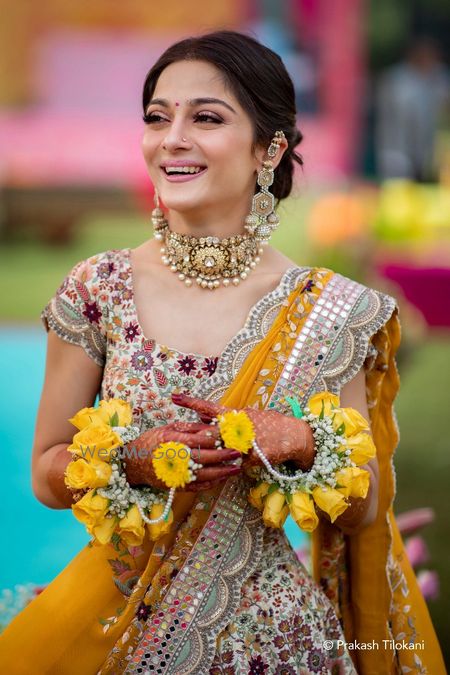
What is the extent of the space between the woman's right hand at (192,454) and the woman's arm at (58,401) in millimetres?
328

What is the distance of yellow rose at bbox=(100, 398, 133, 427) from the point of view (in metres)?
2.27

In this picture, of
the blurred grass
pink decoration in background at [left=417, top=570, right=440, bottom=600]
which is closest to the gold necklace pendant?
the blurred grass

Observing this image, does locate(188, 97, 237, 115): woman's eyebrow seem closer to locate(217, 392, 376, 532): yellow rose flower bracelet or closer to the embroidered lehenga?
the embroidered lehenga

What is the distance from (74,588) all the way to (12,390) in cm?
433

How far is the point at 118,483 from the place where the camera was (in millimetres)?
2236

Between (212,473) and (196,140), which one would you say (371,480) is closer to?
(212,473)

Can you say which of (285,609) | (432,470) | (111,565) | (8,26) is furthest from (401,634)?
(8,26)

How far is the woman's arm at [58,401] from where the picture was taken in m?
2.52

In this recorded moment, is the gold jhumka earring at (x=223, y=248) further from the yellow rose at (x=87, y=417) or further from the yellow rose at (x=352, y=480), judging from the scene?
the yellow rose at (x=352, y=480)

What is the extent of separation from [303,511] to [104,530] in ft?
1.44

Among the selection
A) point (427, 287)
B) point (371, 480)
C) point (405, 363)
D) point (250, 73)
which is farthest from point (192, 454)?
point (405, 363)

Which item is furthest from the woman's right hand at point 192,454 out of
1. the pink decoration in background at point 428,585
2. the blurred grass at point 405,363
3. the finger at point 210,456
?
the pink decoration in background at point 428,585

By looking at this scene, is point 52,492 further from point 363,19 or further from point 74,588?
point 363,19

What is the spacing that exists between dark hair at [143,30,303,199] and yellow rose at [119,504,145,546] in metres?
0.97
